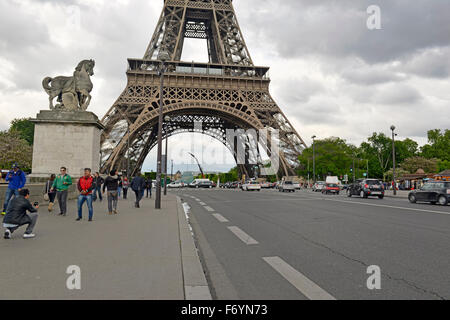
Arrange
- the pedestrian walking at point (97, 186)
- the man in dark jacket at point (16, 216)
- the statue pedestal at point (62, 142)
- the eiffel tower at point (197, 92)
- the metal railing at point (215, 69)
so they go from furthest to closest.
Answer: the metal railing at point (215, 69)
the eiffel tower at point (197, 92)
the pedestrian walking at point (97, 186)
the statue pedestal at point (62, 142)
the man in dark jacket at point (16, 216)

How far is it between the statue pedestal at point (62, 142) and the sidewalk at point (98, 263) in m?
7.88

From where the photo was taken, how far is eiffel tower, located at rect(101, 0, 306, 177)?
39.4m

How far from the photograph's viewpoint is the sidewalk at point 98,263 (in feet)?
11.7

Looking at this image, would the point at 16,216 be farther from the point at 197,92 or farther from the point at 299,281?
the point at 197,92

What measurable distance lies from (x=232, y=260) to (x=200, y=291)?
1748mm

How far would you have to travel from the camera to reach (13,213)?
668cm

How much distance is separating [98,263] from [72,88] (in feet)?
42.8

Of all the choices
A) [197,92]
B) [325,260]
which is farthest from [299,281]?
[197,92]

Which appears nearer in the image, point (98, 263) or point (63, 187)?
point (98, 263)

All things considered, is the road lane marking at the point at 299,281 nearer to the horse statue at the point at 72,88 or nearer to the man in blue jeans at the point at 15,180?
the man in blue jeans at the point at 15,180

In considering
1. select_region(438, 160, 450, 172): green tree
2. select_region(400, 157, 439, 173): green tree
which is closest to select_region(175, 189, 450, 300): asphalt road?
select_region(438, 160, 450, 172): green tree

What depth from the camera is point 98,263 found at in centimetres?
479

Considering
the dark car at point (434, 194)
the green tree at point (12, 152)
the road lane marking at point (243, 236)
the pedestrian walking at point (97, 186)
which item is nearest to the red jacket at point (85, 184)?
the road lane marking at point (243, 236)
